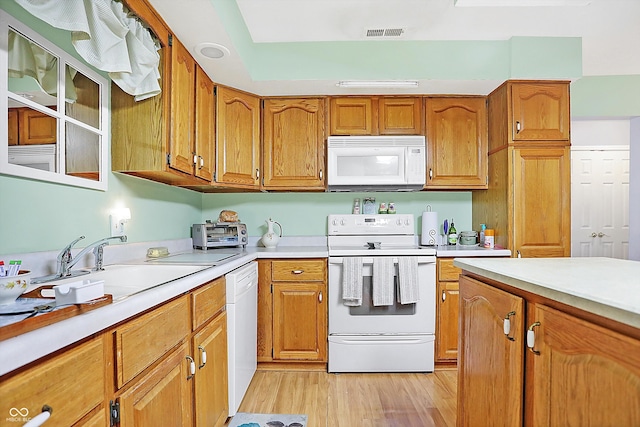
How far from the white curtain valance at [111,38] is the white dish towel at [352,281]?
1590 mm

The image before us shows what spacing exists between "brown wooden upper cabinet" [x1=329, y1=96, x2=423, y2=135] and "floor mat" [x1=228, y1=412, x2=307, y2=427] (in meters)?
2.01

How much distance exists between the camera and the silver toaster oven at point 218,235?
261 cm

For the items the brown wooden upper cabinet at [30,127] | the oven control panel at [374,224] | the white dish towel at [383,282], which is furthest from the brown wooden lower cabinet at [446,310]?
the brown wooden upper cabinet at [30,127]

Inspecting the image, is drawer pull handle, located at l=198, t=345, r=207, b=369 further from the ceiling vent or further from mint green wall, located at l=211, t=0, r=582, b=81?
the ceiling vent

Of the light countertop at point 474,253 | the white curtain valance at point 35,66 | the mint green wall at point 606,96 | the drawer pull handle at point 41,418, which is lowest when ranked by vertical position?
the drawer pull handle at point 41,418

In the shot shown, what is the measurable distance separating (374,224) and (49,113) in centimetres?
225

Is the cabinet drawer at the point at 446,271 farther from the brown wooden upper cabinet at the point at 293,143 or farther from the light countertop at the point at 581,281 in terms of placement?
the brown wooden upper cabinet at the point at 293,143

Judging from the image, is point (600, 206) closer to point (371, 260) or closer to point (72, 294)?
point (371, 260)

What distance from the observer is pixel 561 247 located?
251cm

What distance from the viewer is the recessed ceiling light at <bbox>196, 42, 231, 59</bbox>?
1.92m

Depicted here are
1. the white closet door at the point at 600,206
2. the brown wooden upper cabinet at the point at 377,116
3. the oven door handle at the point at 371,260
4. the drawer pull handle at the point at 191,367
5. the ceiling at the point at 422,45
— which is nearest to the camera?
the drawer pull handle at the point at 191,367

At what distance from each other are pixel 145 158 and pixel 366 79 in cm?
163

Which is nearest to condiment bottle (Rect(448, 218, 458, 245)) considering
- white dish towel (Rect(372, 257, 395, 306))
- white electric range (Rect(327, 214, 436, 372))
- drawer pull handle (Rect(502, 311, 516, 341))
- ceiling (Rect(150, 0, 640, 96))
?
white electric range (Rect(327, 214, 436, 372))

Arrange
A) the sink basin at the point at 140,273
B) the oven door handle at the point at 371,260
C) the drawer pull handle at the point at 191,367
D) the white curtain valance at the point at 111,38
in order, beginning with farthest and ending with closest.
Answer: the oven door handle at the point at 371,260 → the sink basin at the point at 140,273 → the drawer pull handle at the point at 191,367 → the white curtain valance at the point at 111,38
